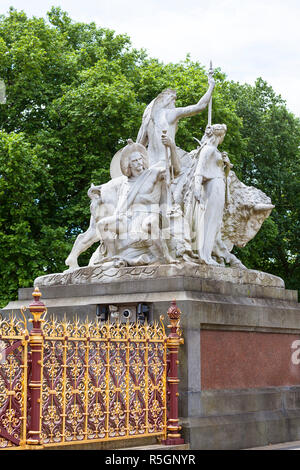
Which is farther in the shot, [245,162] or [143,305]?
[245,162]

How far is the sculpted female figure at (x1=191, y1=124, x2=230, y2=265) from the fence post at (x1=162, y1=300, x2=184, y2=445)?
87.0 inches

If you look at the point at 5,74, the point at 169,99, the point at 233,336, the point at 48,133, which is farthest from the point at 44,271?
the point at 233,336

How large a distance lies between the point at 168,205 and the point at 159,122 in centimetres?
184

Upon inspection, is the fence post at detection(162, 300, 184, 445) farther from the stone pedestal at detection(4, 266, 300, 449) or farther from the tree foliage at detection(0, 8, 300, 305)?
the tree foliage at detection(0, 8, 300, 305)

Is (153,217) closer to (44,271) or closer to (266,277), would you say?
(266,277)

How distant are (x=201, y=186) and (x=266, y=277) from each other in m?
1.86

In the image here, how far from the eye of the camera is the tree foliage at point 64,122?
73.3 feet

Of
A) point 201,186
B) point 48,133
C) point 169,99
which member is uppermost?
point 48,133

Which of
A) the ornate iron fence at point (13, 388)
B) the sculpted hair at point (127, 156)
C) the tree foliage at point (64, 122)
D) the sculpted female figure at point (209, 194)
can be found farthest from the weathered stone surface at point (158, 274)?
the tree foliage at point (64, 122)

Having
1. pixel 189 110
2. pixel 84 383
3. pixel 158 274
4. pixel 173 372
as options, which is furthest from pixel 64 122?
pixel 84 383

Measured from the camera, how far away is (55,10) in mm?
28375

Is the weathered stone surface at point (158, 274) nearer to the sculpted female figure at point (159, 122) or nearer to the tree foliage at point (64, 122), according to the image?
the sculpted female figure at point (159, 122)

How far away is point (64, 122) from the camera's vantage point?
81.0 ft

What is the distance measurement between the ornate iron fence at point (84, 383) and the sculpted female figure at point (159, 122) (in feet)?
12.3
